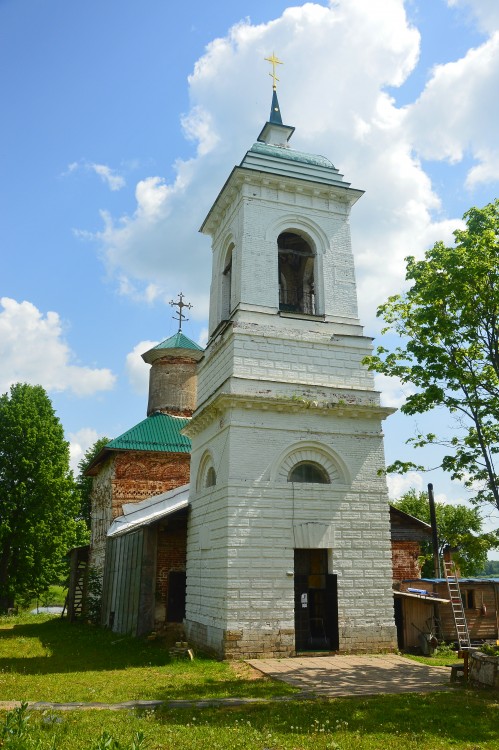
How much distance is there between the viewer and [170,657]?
13078 millimetres

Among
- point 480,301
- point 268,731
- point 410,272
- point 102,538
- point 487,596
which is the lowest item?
point 268,731

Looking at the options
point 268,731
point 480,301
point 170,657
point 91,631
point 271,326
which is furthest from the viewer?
point 91,631

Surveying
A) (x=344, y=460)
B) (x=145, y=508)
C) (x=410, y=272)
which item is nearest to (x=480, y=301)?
(x=410, y=272)

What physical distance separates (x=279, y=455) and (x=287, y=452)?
0.24 meters

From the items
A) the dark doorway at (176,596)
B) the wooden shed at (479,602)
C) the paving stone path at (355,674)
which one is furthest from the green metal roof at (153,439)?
the paving stone path at (355,674)

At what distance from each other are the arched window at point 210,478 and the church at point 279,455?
3.3 inches

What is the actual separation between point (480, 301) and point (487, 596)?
990cm

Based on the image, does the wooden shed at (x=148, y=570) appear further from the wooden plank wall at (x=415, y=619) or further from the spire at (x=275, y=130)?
the spire at (x=275, y=130)

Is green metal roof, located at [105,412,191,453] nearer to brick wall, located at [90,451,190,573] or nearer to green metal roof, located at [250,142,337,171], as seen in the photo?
brick wall, located at [90,451,190,573]

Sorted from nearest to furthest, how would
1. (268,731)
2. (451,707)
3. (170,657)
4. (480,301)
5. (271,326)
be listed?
(268,731) < (451,707) < (480,301) < (170,657) < (271,326)

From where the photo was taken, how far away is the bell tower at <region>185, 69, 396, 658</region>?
43.8 ft

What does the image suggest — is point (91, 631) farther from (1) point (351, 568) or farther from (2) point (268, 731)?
(2) point (268, 731)

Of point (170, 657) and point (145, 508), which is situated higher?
point (145, 508)

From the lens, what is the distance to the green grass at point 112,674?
30.8ft
